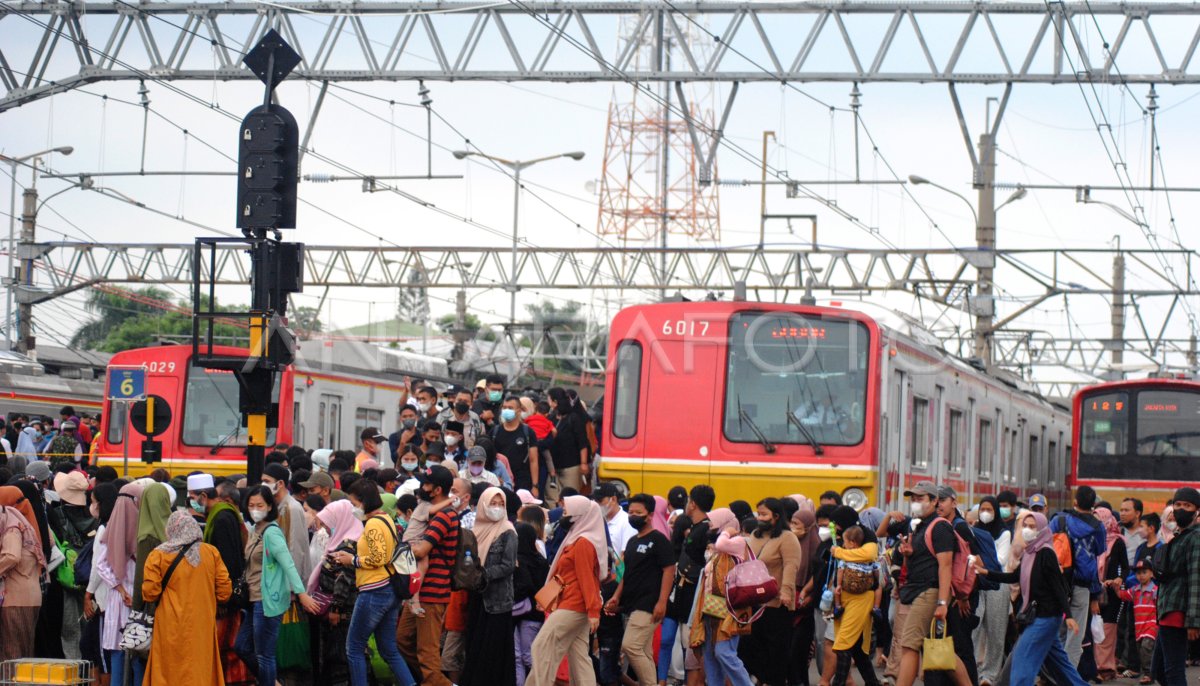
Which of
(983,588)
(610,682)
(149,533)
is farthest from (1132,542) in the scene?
(149,533)

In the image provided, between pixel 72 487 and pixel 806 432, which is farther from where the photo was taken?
pixel 806 432

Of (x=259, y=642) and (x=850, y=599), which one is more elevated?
(x=850, y=599)

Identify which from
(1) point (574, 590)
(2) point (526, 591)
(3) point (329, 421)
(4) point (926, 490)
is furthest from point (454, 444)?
(3) point (329, 421)

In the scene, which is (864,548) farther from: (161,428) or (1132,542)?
(161,428)

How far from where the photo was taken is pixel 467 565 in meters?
11.8

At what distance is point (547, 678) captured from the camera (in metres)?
11.3

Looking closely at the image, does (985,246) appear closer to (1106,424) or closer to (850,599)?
(1106,424)

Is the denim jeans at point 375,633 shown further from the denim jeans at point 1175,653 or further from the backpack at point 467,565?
the denim jeans at point 1175,653

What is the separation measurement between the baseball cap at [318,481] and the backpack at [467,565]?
4.92 ft

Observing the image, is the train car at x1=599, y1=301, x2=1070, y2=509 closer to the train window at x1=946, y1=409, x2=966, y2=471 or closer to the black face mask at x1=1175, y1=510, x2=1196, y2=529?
the train window at x1=946, y1=409, x2=966, y2=471

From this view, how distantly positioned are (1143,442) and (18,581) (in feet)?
58.3

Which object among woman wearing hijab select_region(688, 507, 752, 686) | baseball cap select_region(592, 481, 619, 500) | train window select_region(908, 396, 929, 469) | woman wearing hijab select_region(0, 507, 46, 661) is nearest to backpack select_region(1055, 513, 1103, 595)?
woman wearing hijab select_region(688, 507, 752, 686)

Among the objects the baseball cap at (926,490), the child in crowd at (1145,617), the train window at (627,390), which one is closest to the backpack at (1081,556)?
the baseball cap at (926,490)

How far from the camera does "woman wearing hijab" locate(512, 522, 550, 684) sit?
12.3 meters
